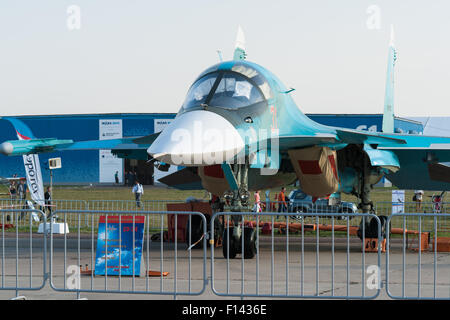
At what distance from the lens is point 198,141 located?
29.4 feet

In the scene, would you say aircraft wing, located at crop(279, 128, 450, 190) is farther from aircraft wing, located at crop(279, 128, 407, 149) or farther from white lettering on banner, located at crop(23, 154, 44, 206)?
white lettering on banner, located at crop(23, 154, 44, 206)

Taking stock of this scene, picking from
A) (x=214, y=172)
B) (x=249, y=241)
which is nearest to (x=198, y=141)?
(x=249, y=241)

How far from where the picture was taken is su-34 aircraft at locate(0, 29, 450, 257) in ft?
30.4

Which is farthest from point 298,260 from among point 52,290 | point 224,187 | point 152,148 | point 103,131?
point 103,131

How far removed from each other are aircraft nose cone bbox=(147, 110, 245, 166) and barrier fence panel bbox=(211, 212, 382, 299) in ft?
3.05

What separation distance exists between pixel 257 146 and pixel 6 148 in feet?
16.5

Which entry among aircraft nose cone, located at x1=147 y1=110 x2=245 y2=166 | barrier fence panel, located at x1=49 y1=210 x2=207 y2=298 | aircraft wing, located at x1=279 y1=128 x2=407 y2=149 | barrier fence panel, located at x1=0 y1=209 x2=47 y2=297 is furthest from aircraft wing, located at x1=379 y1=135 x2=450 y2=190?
barrier fence panel, located at x1=0 y1=209 x2=47 y2=297

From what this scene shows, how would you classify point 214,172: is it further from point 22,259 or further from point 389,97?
point 389,97

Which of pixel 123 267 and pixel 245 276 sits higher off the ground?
pixel 123 267

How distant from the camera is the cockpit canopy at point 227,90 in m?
10.3
